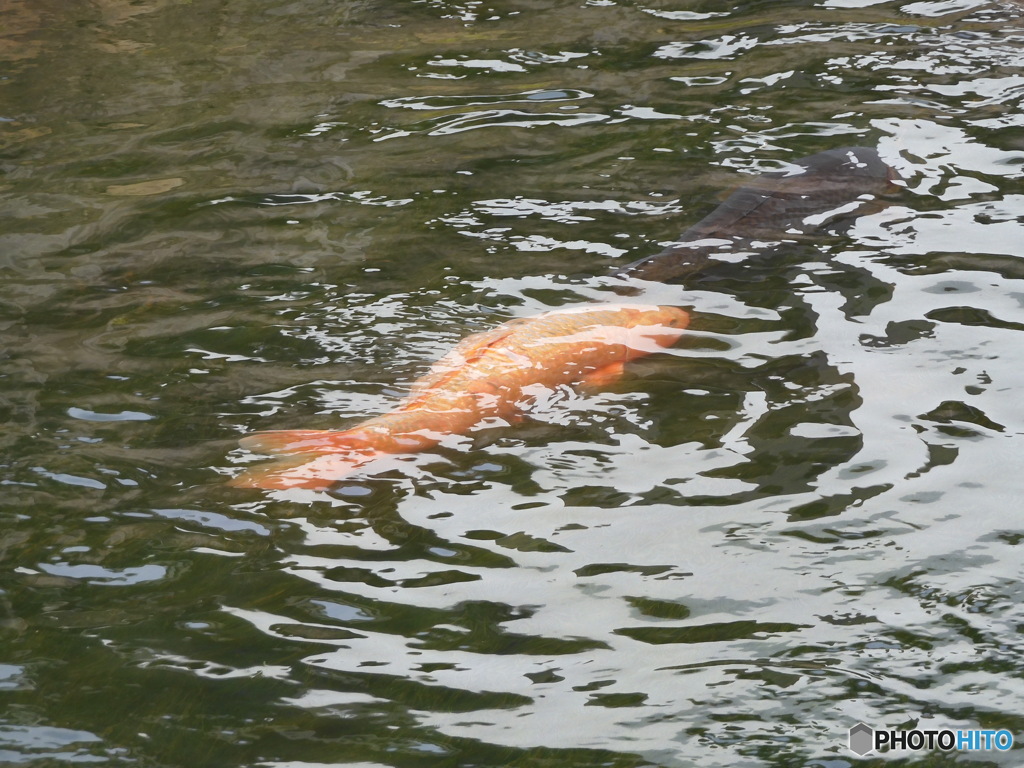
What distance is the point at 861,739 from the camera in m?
2.96

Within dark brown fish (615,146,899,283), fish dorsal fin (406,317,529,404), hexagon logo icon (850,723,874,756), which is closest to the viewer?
hexagon logo icon (850,723,874,756)

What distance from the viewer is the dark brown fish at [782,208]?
549cm

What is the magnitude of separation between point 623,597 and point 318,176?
4.17 m

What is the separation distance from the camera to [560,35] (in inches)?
357

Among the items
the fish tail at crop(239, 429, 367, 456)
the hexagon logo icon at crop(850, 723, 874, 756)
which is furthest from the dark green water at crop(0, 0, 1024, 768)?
the fish tail at crop(239, 429, 367, 456)

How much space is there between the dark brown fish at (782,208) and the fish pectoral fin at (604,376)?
0.78m

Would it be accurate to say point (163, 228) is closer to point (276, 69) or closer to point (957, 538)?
point (276, 69)

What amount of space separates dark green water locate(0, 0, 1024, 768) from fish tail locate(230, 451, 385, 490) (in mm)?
68

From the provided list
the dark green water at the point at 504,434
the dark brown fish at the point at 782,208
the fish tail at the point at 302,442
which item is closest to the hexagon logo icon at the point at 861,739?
the dark green water at the point at 504,434

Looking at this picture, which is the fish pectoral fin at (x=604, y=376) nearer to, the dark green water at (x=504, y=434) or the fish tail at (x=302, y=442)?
the dark green water at (x=504, y=434)

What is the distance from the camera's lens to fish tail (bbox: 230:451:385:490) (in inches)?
154

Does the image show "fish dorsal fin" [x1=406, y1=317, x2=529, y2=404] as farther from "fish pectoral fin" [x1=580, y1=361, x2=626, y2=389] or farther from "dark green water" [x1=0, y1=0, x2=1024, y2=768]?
"fish pectoral fin" [x1=580, y1=361, x2=626, y2=389]

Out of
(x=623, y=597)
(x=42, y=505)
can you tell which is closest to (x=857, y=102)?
(x=623, y=597)

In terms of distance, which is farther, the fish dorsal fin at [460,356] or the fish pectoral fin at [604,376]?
the fish pectoral fin at [604,376]
